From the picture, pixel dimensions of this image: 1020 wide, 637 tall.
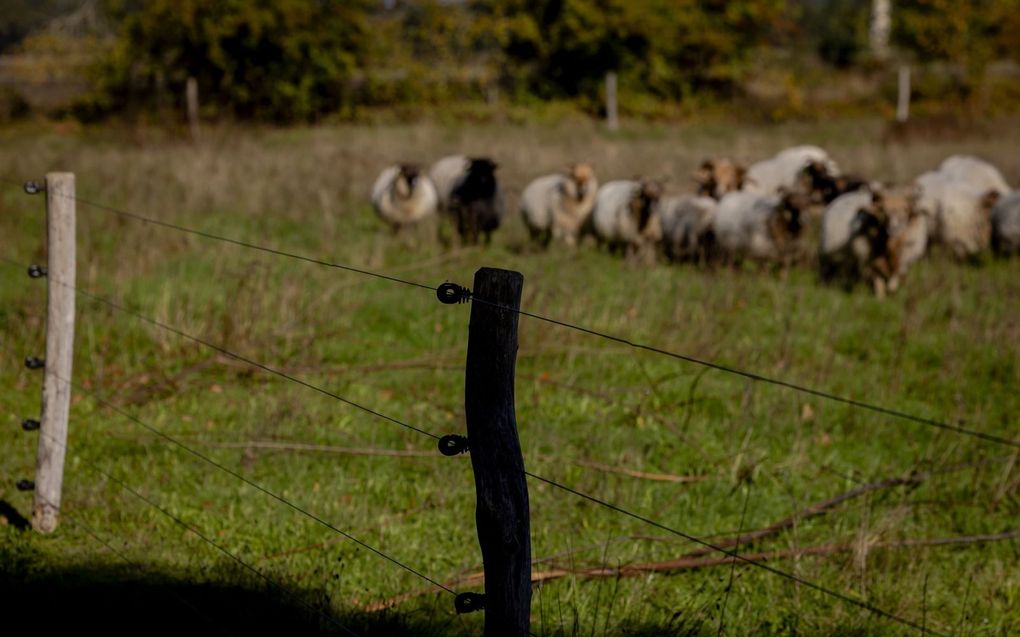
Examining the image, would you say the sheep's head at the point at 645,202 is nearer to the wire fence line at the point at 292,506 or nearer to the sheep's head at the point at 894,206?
the sheep's head at the point at 894,206

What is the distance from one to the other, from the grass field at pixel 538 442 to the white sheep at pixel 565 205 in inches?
52.1

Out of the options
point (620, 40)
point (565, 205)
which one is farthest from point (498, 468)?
point (620, 40)

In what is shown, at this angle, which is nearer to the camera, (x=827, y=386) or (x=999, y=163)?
(x=827, y=386)

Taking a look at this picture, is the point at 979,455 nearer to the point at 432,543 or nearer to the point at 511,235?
the point at 432,543

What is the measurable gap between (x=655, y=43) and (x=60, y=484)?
35.6m

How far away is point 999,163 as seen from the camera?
2094 centimetres

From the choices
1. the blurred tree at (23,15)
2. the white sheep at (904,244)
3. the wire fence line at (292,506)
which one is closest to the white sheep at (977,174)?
the white sheep at (904,244)

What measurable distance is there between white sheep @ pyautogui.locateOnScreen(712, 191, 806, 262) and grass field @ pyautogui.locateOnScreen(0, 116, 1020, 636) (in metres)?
0.38

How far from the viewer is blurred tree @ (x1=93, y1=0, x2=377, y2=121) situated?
108 ft

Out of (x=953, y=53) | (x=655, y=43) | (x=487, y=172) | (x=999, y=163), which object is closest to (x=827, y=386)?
(x=487, y=172)

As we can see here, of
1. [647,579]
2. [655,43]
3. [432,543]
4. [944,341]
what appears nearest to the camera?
[647,579]

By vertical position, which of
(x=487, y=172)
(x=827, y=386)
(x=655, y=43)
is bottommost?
(x=827, y=386)

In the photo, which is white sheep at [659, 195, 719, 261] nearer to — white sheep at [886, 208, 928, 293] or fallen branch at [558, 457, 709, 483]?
white sheep at [886, 208, 928, 293]

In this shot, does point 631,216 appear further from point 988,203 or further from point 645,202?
point 988,203
